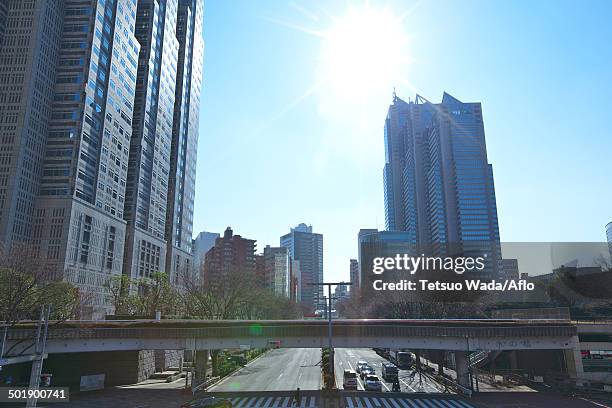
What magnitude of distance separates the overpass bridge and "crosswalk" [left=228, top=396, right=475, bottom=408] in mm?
5787

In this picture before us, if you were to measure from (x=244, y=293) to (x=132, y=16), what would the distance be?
85.1m

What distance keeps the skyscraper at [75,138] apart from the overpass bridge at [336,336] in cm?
3766

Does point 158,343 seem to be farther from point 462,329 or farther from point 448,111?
point 448,111

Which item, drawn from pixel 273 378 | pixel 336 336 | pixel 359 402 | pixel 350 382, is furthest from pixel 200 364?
pixel 359 402

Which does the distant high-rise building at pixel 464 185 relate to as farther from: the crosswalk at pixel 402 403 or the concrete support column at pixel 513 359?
the crosswalk at pixel 402 403

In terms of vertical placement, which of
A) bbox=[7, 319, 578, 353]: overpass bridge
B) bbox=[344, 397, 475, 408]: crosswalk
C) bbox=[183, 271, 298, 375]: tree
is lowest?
bbox=[344, 397, 475, 408]: crosswalk

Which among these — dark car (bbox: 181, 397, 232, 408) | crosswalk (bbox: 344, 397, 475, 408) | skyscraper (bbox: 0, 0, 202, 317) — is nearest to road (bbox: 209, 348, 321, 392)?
crosswalk (bbox: 344, 397, 475, 408)

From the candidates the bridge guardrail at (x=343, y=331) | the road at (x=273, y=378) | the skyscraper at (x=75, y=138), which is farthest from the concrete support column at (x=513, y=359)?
the skyscraper at (x=75, y=138)

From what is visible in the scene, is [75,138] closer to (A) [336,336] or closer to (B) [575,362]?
(A) [336,336]

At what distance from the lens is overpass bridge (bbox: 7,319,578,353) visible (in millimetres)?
44531

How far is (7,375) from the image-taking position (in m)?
42.9

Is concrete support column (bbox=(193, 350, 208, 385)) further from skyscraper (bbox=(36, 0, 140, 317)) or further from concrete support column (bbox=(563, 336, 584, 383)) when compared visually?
skyscraper (bbox=(36, 0, 140, 317))

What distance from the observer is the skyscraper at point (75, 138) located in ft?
277

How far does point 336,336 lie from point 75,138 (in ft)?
244
